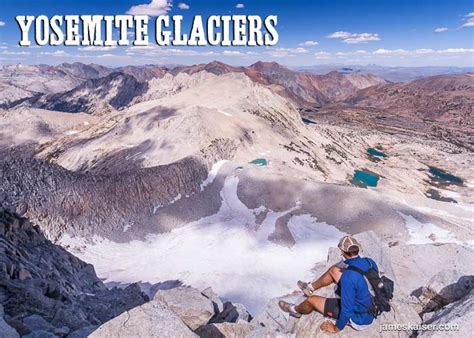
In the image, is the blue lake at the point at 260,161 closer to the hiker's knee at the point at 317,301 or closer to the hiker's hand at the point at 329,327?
the hiker's knee at the point at 317,301

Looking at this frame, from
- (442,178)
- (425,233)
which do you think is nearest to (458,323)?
(425,233)

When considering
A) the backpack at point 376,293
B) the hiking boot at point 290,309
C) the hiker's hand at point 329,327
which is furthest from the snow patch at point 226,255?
the backpack at point 376,293

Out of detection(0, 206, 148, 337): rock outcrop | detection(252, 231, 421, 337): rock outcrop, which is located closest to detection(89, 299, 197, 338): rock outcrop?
detection(0, 206, 148, 337): rock outcrop

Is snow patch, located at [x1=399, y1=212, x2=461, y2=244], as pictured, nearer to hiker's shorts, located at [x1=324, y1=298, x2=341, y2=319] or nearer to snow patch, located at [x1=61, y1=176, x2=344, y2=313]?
snow patch, located at [x1=61, y1=176, x2=344, y2=313]

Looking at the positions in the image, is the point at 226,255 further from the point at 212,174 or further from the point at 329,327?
the point at 329,327

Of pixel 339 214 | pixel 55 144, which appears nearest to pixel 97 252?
pixel 339 214

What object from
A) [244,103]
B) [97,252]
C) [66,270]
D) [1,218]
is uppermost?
[244,103]

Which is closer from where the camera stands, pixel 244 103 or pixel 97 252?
pixel 97 252

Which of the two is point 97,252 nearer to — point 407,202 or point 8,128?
point 407,202
